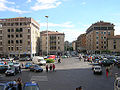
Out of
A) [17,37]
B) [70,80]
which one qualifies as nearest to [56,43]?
[17,37]

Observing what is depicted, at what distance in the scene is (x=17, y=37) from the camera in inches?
2638

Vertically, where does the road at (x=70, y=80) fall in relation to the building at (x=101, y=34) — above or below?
below

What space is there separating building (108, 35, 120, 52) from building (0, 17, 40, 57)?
42.9m

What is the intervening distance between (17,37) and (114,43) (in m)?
50.4

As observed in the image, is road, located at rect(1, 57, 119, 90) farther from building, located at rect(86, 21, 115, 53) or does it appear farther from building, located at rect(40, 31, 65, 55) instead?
building, located at rect(86, 21, 115, 53)

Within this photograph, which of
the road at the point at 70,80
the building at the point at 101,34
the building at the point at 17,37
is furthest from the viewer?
the building at the point at 101,34

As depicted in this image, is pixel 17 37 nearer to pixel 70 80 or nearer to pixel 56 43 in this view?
pixel 56 43

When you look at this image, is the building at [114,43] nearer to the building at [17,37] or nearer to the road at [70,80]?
the building at [17,37]

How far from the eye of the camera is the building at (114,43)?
8131 cm

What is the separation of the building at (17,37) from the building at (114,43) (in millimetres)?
42887

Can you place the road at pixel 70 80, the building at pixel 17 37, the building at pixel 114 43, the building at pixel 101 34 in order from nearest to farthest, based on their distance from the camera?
the road at pixel 70 80 → the building at pixel 17 37 → the building at pixel 114 43 → the building at pixel 101 34

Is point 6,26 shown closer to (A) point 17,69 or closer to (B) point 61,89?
(A) point 17,69

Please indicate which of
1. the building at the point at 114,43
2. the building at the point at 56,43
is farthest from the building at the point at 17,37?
the building at the point at 114,43

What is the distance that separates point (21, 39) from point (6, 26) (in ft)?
29.8
